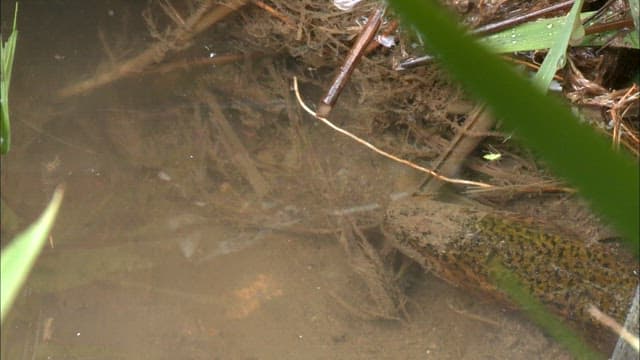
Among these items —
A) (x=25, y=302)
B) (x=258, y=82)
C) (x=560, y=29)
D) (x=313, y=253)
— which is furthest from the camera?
(x=258, y=82)

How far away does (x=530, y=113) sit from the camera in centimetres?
31

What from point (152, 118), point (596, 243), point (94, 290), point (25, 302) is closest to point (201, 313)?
point (94, 290)

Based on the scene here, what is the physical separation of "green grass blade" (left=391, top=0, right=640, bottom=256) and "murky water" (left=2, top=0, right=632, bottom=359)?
224cm

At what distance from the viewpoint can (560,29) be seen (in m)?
2.18

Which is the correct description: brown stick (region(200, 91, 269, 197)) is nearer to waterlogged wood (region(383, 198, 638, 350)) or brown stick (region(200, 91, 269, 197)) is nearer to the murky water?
the murky water

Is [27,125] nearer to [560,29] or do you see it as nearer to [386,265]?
[386,265]

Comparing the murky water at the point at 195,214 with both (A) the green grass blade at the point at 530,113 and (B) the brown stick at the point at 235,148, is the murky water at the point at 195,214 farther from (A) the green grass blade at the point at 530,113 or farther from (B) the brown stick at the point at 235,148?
(A) the green grass blade at the point at 530,113

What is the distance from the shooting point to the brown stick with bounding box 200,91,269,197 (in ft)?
9.02

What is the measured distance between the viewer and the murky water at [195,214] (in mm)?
2498

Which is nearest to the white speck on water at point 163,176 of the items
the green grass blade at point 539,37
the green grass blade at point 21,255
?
the green grass blade at point 539,37

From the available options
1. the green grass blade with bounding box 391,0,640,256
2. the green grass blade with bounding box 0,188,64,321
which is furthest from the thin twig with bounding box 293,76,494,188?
the green grass blade with bounding box 391,0,640,256

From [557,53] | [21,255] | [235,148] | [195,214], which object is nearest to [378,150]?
[235,148]

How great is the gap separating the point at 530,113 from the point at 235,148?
100 inches

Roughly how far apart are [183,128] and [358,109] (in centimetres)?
69
